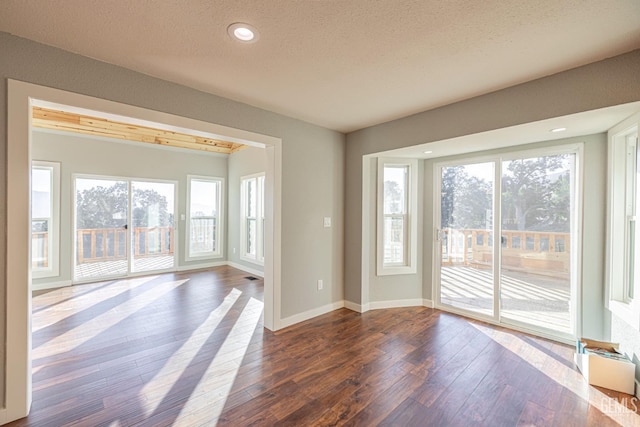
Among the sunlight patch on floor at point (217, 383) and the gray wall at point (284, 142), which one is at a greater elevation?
the gray wall at point (284, 142)

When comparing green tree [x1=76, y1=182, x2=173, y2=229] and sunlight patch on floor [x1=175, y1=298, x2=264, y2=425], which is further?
green tree [x1=76, y1=182, x2=173, y2=229]

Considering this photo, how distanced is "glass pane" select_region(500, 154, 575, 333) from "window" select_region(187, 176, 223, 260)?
231 inches

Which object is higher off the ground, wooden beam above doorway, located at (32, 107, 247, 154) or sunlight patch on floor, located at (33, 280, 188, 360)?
wooden beam above doorway, located at (32, 107, 247, 154)

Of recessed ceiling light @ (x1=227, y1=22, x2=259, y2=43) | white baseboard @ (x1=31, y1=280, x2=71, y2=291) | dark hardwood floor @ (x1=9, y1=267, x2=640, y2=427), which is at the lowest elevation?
dark hardwood floor @ (x1=9, y1=267, x2=640, y2=427)

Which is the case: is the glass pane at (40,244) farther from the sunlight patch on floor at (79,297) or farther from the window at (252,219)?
the window at (252,219)

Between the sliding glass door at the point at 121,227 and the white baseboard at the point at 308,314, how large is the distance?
3.99 m

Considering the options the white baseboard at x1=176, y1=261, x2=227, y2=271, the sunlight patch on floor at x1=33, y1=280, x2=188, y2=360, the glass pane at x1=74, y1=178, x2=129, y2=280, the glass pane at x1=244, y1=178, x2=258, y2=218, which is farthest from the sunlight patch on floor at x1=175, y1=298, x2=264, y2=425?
the glass pane at x1=74, y1=178, x2=129, y2=280

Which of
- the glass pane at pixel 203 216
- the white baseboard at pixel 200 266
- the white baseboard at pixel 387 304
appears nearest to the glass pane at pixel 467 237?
the white baseboard at pixel 387 304

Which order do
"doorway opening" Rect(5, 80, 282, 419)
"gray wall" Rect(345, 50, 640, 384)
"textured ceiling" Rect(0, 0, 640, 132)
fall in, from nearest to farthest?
"textured ceiling" Rect(0, 0, 640, 132)
"doorway opening" Rect(5, 80, 282, 419)
"gray wall" Rect(345, 50, 640, 384)

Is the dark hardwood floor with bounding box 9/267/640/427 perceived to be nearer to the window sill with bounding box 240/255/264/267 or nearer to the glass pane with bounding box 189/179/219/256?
the window sill with bounding box 240/255/264/267

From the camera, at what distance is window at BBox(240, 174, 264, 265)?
5980mm

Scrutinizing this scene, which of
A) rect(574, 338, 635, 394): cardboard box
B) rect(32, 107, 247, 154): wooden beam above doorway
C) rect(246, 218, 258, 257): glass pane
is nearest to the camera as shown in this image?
rect(574, 338, 635, 394): cardboard box

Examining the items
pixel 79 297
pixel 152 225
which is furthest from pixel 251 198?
pixel 79 297

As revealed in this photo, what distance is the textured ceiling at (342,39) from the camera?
59.9 inches
